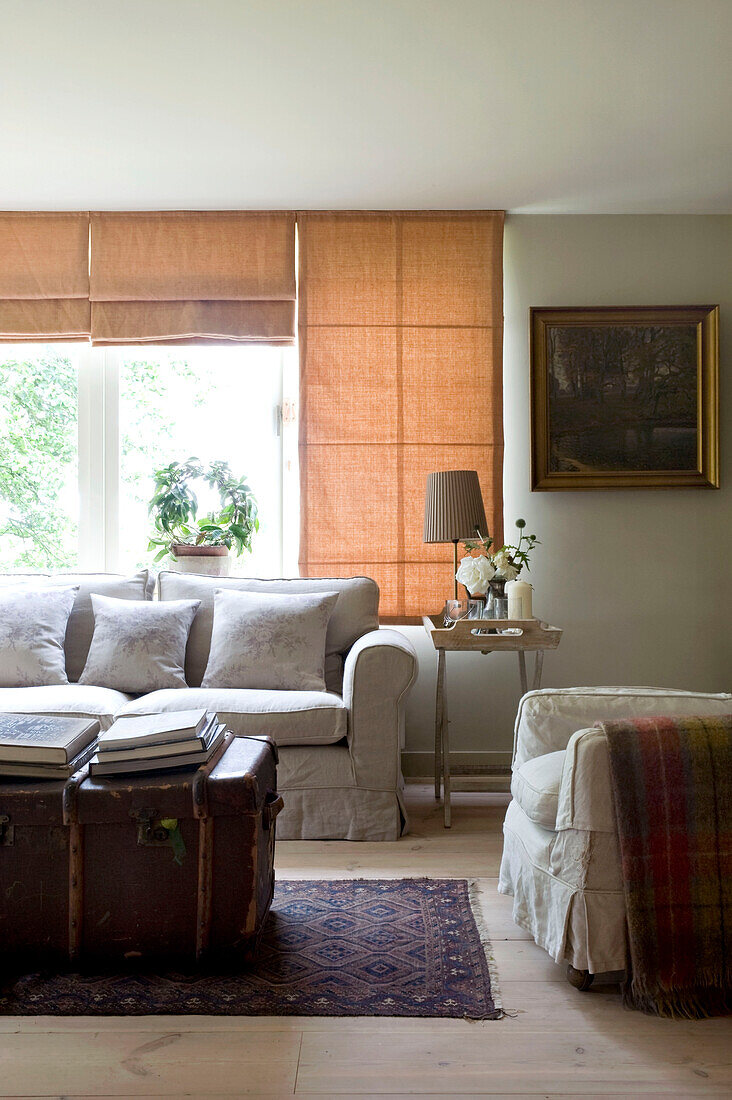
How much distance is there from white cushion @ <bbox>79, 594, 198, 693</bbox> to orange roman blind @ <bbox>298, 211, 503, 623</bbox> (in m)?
0.77

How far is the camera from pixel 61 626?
11.9 ft

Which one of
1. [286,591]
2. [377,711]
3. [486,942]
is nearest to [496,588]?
[377,711]

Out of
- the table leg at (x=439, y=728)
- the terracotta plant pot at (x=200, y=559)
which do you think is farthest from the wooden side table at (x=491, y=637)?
the terracotta plant pot at (x=200, y=559)

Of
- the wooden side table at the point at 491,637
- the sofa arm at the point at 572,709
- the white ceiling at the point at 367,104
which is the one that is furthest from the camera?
the wooden side table at the point at 491,637

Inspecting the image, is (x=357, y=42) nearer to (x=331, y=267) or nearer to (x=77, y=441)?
(x=331, y=267)

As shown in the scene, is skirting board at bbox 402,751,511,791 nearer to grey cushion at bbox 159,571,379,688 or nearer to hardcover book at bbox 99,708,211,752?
grey cushion at bbox 159,571,379,688

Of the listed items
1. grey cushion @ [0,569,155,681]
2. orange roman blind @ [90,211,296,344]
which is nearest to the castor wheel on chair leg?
grey cushion @ [0,569,155,681]

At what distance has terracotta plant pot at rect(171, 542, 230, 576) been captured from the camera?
4.04 meters

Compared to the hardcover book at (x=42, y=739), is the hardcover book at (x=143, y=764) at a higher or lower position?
lower

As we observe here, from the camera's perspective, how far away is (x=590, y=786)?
1.99 meters

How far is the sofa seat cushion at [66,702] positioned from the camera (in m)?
3.12

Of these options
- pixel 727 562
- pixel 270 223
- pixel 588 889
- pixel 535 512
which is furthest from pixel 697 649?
pixel 270 223

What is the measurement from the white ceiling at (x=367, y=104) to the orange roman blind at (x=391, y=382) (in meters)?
0.19

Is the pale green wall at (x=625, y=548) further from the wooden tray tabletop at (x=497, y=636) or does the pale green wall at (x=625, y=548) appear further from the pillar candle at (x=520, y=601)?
the wooden tray tabletop at (x=497, y=636)
